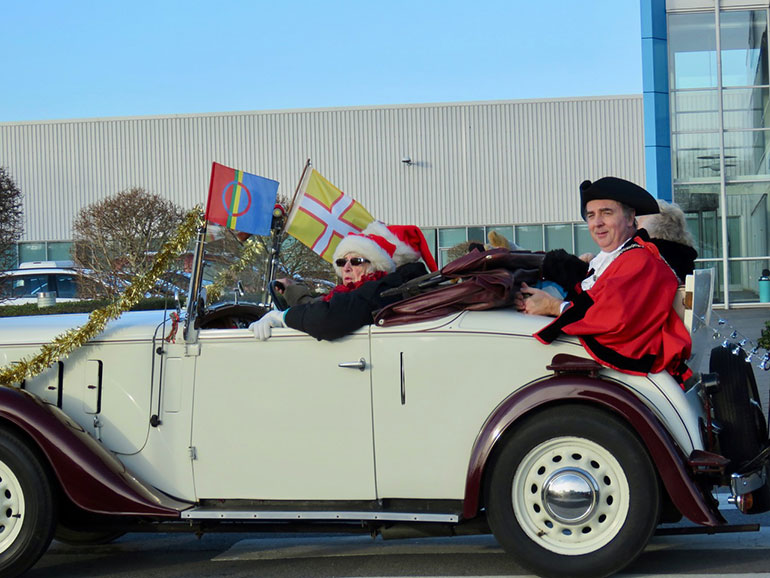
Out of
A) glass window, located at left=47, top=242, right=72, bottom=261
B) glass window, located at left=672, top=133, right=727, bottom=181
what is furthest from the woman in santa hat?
glass window, located at left=47, top=242, right=72, bottom=261

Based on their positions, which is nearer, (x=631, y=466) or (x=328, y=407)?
(x=631, y=466)

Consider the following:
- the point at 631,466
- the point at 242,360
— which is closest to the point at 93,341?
the point at 242,360

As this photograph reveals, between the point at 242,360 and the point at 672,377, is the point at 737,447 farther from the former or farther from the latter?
the point at 242,360

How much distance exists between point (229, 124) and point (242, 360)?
95.0 ft

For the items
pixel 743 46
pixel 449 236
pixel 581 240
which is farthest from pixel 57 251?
pixel 743 46

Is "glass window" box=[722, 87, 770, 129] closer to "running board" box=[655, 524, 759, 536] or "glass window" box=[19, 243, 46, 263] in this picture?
"running board" box=[655, 524, 759, 536]

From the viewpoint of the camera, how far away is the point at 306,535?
5281mm

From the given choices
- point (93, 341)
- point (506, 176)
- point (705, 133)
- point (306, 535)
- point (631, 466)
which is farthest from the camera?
point (506, 176)

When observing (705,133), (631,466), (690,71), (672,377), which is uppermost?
(690,71)

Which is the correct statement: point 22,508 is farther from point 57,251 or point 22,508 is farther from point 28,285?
point 57,251

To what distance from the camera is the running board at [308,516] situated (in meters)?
4.00

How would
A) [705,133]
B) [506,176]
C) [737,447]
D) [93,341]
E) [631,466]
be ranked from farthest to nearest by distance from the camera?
[506,176] < [705,133] < [93,341] < [737,447] < [631,466]

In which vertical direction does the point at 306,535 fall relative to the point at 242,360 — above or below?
below

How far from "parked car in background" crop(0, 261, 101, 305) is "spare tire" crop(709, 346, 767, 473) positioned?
17643 mm
